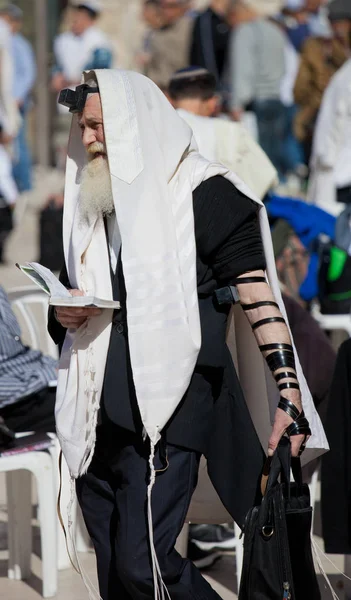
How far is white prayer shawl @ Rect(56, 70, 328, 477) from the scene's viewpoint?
117 inches

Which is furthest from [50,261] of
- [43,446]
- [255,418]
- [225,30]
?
[255,418]

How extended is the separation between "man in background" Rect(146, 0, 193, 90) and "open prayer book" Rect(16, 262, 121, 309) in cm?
840

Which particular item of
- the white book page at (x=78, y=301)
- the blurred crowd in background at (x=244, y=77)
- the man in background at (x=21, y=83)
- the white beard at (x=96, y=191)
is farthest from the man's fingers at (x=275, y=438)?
the man in background at (x=21, y=83)

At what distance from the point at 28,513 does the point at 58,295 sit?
5.75 feet

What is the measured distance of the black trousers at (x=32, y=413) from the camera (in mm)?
4359

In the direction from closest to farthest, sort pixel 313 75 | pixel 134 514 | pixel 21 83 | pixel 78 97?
pixel 134 514
pixel 78 97
pixel 313 75
pixel 21 83

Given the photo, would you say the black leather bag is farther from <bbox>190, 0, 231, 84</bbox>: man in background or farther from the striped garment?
<bbox>190, 0, 231, 84</bbox>: man in background

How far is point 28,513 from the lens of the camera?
4461 millimetres

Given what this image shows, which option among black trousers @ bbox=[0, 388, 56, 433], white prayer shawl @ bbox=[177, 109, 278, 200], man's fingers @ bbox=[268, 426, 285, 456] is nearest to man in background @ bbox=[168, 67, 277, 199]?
white prayer shawl @ bbox=[177, 109, 278, 200]

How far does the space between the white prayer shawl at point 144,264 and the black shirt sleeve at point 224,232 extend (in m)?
0.05

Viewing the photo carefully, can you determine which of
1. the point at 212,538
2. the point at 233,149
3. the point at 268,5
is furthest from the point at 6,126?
the point at 212,538

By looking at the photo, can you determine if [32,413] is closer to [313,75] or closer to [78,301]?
[78,301]

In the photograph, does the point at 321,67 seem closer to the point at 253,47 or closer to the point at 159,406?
the point at 253,47

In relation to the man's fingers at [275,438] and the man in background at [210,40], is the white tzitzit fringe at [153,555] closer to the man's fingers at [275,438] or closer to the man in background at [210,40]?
the man's fingers at [275,438]
